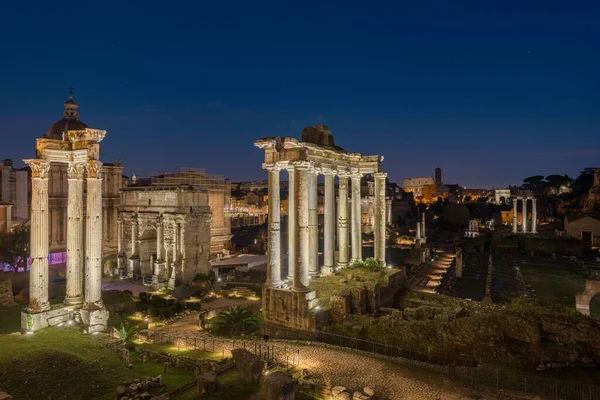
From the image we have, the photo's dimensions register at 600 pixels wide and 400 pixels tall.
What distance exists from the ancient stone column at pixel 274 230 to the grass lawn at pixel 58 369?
7.23 metres

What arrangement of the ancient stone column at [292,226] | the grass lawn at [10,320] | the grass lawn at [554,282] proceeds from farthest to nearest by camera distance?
1. the grass lawn at [554,282]
2. the grass lawn at [10,320]
3. the ancient stone column at [292,226]

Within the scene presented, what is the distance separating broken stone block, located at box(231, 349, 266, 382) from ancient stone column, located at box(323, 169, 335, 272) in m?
9.86

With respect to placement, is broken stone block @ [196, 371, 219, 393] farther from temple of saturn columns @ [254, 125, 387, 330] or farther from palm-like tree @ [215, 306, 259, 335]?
palm-like tree @ [215, 306, 259, 335]

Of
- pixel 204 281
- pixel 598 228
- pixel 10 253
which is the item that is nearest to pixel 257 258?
pixel 204 281

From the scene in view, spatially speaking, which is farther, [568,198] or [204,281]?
[568,198]

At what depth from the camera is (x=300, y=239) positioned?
17703 mm

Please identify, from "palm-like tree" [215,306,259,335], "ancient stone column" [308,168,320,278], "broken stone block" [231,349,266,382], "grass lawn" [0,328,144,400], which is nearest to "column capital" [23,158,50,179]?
"grass lawn" [0,328,144,400]

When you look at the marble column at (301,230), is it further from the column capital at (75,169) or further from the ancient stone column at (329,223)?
the column capital at (75,169)

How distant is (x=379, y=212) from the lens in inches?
940

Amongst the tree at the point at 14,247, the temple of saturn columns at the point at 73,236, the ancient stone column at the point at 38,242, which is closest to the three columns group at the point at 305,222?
the temple of saturn columns at the point at 73,236

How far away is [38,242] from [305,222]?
38.6 feet

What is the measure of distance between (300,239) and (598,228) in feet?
175

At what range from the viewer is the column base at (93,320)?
17.0m

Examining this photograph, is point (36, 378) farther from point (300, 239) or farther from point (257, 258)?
point (257, 258)
